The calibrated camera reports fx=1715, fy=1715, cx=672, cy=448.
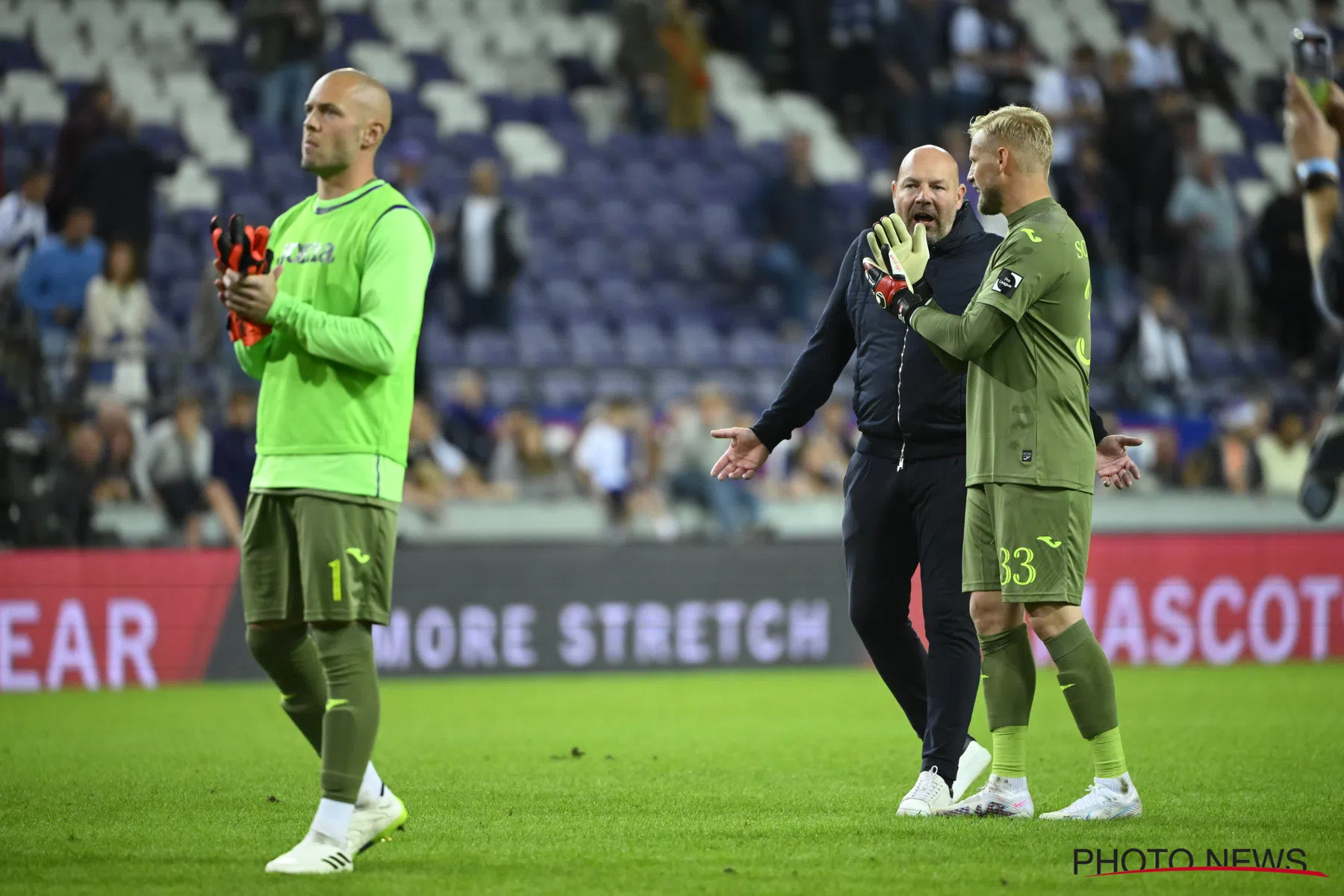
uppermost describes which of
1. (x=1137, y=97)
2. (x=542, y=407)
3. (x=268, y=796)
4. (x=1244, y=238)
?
(x=1137, y=97)

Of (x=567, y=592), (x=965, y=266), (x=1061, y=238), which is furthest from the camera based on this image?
(x=567, y=592)

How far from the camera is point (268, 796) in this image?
21.7ft

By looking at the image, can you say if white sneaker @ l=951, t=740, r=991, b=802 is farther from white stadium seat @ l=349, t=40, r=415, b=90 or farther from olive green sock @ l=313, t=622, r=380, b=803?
white stadium seat @ l=349, t=40, r=415, b=90

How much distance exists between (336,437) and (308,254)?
1.95 feet

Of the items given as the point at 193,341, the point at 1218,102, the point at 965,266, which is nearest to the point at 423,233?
the point at 965,266

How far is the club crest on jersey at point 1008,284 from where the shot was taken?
5676mm

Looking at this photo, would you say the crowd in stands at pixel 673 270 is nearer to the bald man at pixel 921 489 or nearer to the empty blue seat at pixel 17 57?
the empty blue seat at pixel 17 57

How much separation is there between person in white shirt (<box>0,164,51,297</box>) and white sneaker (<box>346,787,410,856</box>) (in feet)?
33.4

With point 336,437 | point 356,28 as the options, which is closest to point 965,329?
point 336,437

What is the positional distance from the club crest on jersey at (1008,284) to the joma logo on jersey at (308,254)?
2.17 metres

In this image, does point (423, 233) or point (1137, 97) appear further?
point (1137, 97)

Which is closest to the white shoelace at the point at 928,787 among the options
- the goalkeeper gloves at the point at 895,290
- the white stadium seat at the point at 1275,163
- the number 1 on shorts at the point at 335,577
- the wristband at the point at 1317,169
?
the goalkeeper gloves at the point at 895,290

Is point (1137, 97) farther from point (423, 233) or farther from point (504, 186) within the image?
point (423, 233)

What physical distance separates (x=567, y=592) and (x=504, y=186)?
6621 millimetres
